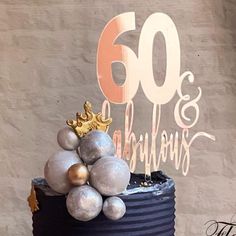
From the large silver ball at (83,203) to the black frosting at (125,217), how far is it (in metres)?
0.03

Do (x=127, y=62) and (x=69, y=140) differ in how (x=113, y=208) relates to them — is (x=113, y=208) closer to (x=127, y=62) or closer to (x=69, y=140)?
(x=69, y=140)

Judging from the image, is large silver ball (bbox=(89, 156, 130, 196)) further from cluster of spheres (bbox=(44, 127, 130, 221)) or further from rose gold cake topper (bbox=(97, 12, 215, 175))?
rose gold cake topper (bbox=(97, 12, 215, 175))

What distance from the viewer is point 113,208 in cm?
83

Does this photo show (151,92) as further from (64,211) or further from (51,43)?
(51,43)

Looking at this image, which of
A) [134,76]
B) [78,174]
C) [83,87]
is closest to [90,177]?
[78,174]

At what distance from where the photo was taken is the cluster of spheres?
2.73 ft

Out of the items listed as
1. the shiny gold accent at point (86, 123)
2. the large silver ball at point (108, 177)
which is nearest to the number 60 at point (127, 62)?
the shiny gold accent at point (86, 123)

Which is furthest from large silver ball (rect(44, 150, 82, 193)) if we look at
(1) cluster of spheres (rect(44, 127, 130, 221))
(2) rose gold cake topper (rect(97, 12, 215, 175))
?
(2) rose gold cake topper (rect(97, 12, 215, 175))

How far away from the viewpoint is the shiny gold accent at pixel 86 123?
0.92 meters

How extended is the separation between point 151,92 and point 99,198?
0.94ft

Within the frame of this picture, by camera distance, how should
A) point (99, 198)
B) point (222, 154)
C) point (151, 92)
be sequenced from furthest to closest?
point (222, 154) → point (151, 92) → point (99, 198)

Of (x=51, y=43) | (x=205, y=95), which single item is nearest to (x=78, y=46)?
(x=51, y=43)

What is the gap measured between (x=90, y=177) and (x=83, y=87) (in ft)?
1.89

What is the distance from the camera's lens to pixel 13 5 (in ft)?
4.64
